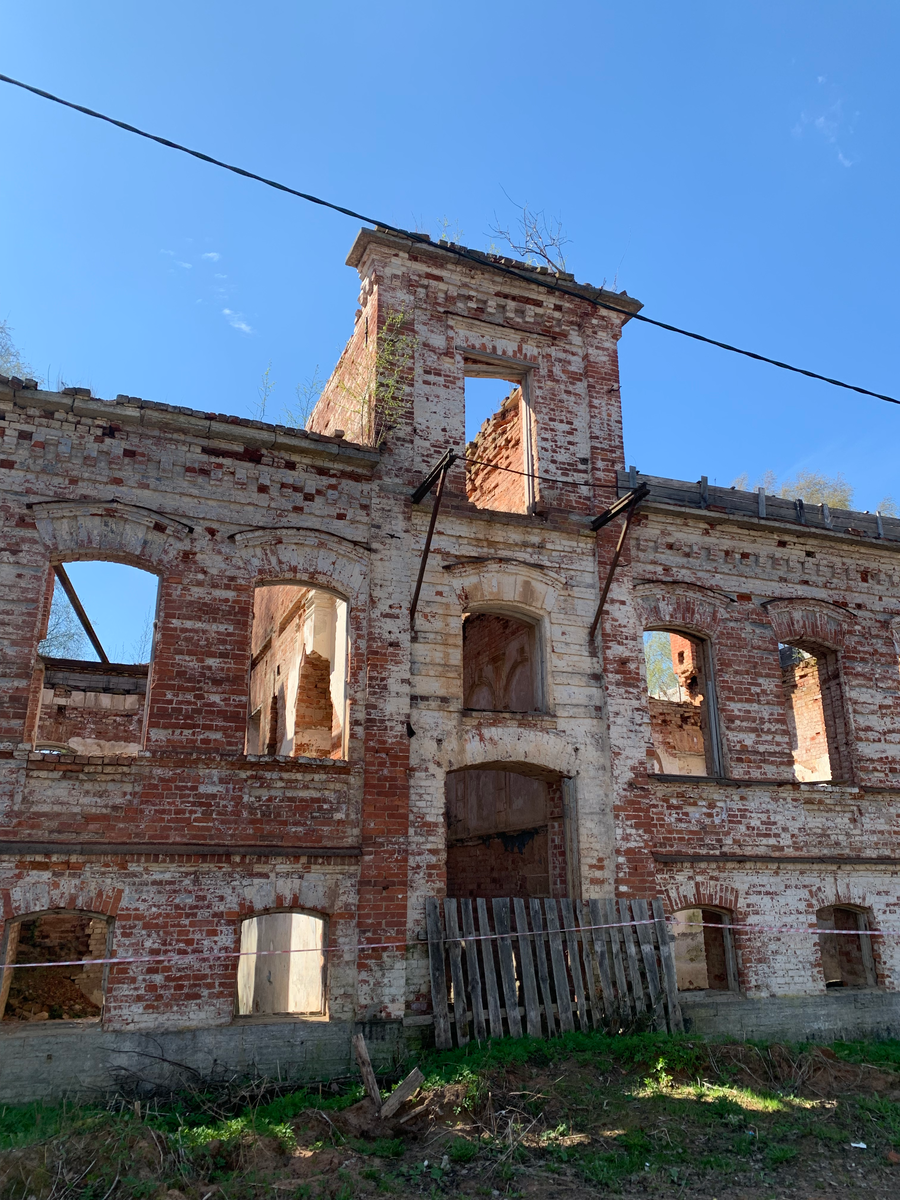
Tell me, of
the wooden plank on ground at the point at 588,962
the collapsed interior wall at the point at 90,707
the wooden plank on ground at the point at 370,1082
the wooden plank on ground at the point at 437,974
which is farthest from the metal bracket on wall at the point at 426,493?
the collapsed interior wall at the point at 90,707

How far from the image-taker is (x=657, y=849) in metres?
10.5

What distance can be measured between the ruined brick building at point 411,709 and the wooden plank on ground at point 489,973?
0.62m

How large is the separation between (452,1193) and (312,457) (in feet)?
23.9

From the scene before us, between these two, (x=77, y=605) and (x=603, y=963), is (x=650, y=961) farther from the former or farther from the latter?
(x=77, y=605)

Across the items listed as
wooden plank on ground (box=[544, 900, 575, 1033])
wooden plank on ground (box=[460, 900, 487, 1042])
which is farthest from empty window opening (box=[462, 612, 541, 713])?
wooden plank on ground (box=[460, 900, 487, 1042])

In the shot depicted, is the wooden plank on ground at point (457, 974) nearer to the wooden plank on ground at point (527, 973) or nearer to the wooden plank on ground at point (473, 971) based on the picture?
the wooden plank on ground at point (473, 971)

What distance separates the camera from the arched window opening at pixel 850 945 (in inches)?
448

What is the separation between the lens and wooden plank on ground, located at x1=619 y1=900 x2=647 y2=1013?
938cm

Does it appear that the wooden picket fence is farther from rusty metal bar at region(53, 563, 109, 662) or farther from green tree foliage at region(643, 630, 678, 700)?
green tree foliage at region(643, 630, 678, 700)

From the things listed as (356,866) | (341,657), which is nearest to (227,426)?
(341,657)

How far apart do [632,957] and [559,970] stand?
3.00ft

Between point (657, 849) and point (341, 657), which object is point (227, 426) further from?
point (657, 849)

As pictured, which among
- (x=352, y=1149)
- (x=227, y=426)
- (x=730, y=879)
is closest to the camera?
(x=352, y=1149)

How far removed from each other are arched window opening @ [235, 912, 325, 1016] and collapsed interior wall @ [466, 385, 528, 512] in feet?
21.2
